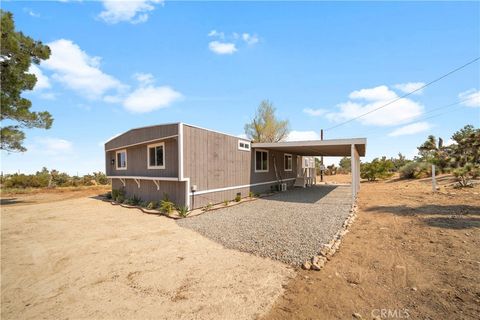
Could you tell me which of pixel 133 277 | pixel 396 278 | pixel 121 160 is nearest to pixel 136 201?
pixel 121 160

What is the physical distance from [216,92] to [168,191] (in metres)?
7.47

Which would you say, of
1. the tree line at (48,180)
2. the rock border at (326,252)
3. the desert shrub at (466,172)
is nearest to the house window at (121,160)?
the tree line at (48,180)

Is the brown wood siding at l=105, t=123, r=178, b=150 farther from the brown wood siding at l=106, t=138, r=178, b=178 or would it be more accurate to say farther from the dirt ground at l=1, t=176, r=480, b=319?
the dirt ground at l=1, t=176, r=480, b=319

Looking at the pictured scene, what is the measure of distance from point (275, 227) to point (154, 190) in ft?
19.6

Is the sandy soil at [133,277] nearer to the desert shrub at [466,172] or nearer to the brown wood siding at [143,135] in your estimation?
the brown wood siding at [143,135]

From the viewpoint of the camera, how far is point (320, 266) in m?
3.79

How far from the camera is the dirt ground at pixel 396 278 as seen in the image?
8.73 feet

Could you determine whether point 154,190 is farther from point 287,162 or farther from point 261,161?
point 287,162

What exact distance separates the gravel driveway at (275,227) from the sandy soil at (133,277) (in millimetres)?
396

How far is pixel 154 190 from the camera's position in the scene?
10062 millimetres

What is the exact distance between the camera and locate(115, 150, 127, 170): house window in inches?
492

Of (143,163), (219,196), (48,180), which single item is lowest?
(219,196)

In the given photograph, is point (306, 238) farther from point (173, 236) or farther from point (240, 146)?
point (240, 146)

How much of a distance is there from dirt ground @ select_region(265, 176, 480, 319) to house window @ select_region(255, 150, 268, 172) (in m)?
7.15
